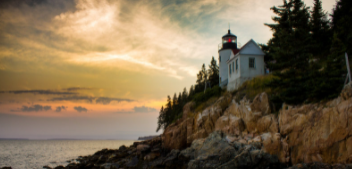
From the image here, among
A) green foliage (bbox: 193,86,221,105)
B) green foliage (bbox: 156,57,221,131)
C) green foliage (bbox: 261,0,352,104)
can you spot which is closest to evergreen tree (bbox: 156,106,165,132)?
green foliage (bbox: 156,57,221,131)

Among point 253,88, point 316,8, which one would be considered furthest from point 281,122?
point 316,8

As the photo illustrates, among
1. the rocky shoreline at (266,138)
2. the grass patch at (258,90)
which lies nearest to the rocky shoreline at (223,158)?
the rocky shoreline at (266,138)

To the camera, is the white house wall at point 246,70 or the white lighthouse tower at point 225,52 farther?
the white lighthouse tower at point 225,52

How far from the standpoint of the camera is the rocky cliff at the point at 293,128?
14.3m

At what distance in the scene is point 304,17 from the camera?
92.7 feet

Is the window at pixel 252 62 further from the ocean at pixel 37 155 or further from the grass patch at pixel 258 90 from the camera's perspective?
the ocean at pixel 37 155

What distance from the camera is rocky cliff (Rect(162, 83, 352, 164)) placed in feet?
46.9

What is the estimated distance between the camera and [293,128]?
1688 centimetres

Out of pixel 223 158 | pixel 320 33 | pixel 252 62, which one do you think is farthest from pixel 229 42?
pixel 223 158

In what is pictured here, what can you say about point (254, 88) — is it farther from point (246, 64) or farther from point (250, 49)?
point (250, 49)

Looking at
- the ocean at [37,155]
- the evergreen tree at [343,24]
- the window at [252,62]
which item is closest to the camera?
the evergreen tree at [343,24]

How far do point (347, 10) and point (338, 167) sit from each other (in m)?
22.6

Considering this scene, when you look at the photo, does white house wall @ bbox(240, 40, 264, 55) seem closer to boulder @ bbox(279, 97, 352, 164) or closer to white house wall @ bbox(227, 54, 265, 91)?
white house wall @ bbox(227, 54, 265, 91)

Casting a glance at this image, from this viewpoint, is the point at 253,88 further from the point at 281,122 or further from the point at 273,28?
the point at 273,28
